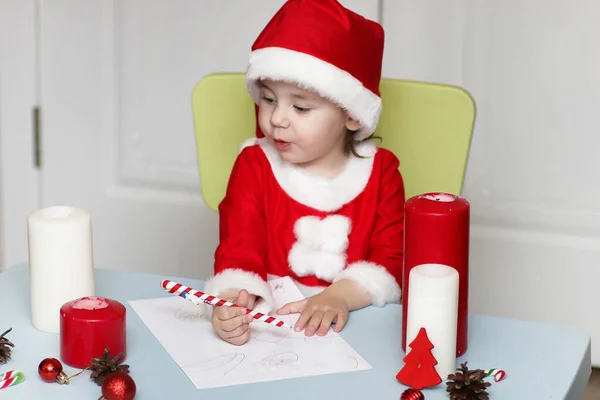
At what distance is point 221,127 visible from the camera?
1.69 meters

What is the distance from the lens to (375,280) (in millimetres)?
1351

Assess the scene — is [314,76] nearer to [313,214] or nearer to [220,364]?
[313,214]

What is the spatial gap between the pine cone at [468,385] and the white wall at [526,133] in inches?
49.8

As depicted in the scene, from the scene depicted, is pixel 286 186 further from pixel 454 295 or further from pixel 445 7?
pixel 445 7

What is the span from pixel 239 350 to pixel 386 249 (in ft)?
1.34

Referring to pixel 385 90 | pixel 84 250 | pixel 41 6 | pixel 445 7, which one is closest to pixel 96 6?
pixel 41 6

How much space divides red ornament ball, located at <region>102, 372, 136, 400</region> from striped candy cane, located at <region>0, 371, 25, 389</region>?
0.38 ft

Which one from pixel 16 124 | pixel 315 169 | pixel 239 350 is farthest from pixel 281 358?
pixel 16 124

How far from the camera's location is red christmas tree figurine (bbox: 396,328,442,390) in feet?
3.40

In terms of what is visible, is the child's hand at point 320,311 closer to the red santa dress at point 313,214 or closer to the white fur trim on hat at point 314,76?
the red santa dress at point 313,214

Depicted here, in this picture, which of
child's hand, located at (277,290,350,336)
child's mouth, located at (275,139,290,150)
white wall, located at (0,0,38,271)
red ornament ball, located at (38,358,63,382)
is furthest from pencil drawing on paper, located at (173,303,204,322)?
white wall, located at (0,0,38,271)

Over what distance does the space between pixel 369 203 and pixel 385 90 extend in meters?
0.22

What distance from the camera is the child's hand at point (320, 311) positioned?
1.20m

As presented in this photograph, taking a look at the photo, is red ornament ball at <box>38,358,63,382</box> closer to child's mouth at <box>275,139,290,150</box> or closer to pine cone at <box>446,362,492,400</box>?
pine cone at <box>446,362,492,400</box>
